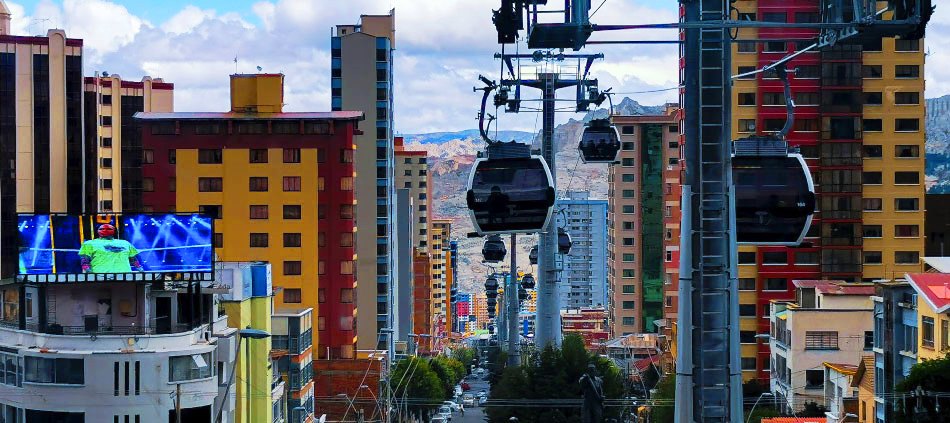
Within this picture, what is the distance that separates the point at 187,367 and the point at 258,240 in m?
35.2

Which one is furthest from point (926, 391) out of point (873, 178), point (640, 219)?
point (640, 219)

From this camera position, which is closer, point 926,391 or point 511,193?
point 511,193

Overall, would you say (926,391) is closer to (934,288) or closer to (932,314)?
(932,314)

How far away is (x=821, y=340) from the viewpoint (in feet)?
229

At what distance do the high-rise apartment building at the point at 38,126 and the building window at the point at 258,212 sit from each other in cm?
2360

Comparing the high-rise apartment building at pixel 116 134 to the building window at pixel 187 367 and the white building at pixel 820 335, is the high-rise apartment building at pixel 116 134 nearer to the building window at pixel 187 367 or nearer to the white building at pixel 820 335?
the white building at pixel 820 335

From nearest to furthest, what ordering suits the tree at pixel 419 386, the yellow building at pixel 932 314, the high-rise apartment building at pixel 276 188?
the yellow building at pixel 932 314 → the high-rise apartment building at pixel 276 188 → the tree at pixel 419 386

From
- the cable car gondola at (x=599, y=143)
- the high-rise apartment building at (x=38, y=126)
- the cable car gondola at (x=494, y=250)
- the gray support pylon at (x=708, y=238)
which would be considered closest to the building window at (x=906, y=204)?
the cable car gondola at (x=494, y=250)

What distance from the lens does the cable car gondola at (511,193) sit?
25250 mm

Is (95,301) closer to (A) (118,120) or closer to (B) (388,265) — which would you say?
(B) (388,265)

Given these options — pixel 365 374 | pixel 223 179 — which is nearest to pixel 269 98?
pixel 223 179

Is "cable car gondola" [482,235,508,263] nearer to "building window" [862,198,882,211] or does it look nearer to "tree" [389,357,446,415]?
"building window" [862,198,882,211]

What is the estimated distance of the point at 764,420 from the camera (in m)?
57.7

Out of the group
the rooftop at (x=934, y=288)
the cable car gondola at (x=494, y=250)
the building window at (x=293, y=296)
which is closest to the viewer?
the cable car gondola at (x=494, y=250)
